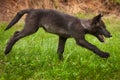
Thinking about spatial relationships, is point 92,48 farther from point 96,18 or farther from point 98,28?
point 96,18

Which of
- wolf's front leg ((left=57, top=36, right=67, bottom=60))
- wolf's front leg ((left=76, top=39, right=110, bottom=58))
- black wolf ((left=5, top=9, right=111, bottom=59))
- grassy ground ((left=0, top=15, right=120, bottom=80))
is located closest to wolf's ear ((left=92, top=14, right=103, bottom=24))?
black wolf ((left=5, top=9, right=111, bottom=59))

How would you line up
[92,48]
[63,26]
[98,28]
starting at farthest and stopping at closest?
[63,26], [98,28], [92,48]

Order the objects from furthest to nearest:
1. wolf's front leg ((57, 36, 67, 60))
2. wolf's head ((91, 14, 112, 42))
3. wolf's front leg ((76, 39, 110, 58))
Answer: wolf's front leg ((57, 36, 67, 60)) → wolf's head ((91, 14, 112, 42)) → wolf's front leg ((76, 39, 110, 58))

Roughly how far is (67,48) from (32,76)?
276 centimetres

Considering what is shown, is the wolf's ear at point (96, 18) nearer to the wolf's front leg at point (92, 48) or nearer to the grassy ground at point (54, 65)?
the wolf's front leg at point (92, 48)

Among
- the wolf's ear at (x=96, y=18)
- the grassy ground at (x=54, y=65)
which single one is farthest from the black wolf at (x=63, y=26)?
the grassy ground at (x=54, y=65)

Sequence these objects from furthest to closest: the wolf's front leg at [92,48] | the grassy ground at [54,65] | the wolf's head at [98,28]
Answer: the wolf's head at [98,28] → the wolf's front leg at [92,48] → the grassy ground at [54,65]

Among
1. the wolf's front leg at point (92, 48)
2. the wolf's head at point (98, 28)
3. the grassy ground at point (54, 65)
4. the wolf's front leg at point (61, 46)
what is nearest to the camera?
the grassy ground at point (54, 65)

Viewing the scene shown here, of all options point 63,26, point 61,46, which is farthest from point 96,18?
point 61,46

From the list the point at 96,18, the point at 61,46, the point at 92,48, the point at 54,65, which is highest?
the point at 96,18

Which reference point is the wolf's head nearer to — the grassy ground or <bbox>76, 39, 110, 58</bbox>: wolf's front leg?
<bbox>76, 39, 110, 58</bbox>: wolf's front leg

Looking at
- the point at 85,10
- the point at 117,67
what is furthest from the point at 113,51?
the point at 85,10

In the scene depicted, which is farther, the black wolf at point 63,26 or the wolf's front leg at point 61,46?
the wolf's front leg at point 61,46

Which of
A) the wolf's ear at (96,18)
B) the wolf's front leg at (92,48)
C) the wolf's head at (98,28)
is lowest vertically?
the wolf's front leg at (92,48)
